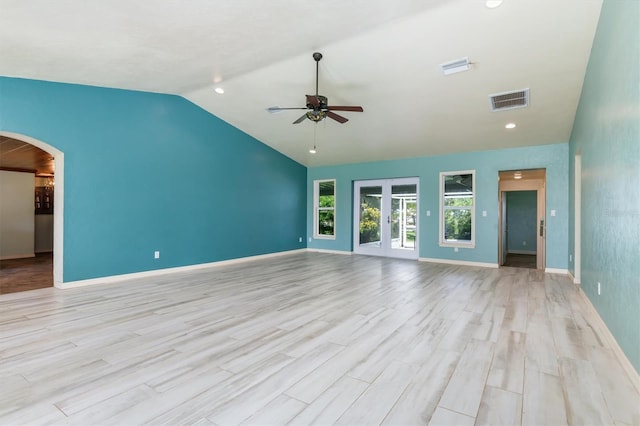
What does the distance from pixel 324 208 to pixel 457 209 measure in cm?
383

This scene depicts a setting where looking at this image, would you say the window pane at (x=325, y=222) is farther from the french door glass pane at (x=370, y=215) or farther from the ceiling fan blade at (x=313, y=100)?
the ceiling fan blade at (x=313, y=100)

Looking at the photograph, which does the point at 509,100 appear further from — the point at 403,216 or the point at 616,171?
the point at 403,216

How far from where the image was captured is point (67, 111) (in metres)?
4.81

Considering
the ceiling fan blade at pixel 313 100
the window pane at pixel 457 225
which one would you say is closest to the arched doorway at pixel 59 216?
the ceiling fan blade at pixel 313 100

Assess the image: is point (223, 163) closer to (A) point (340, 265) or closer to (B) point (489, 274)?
(A) point (340, 265)

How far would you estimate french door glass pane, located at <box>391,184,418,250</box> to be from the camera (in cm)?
825

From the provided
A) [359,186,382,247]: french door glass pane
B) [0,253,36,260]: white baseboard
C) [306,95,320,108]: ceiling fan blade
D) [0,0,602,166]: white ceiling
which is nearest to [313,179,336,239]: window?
[359,186,382,247]: french door glass pane

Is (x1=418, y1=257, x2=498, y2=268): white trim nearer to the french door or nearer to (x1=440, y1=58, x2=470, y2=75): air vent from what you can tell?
the french door

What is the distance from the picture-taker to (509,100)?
16.7 ft

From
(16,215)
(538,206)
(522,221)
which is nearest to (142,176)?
(16,215)

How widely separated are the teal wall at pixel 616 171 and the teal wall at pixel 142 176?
6356mm

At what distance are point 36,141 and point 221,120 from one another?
10.8 feet

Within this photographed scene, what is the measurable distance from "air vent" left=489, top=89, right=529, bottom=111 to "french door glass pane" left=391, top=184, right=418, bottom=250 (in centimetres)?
317

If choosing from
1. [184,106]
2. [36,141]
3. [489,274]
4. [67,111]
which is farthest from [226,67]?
[489,274]
